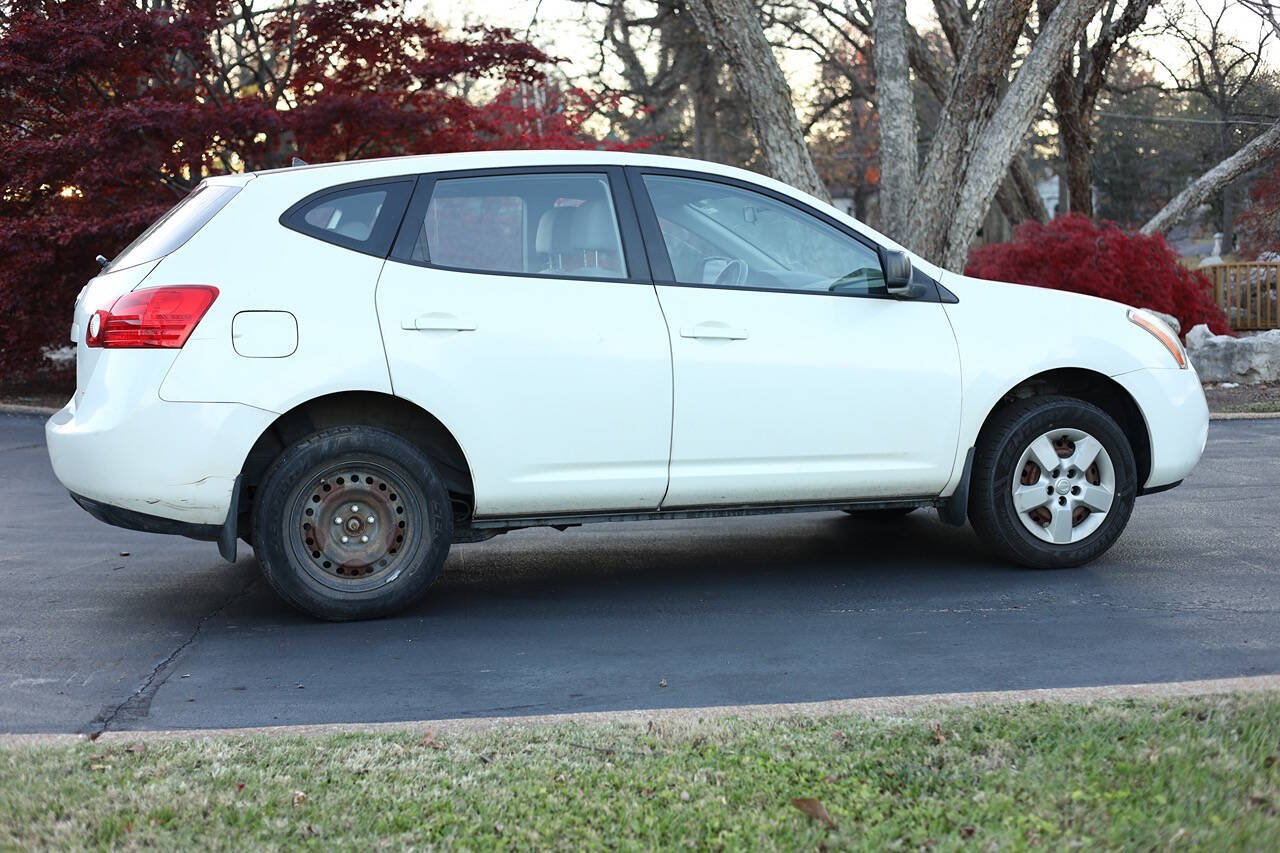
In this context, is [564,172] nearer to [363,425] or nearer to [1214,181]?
[363,425]

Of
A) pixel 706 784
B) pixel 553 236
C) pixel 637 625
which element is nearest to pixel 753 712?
pixel 706 784

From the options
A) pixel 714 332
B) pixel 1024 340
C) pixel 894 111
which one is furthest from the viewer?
pixel 894 111

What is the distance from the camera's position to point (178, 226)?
5.70 m

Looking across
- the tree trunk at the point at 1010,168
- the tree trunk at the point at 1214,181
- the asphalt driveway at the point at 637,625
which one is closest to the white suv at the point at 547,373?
the asphalt driveway at the point at 637,625

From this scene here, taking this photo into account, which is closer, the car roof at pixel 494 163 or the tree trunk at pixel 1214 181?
the car roof at pixel 494 163

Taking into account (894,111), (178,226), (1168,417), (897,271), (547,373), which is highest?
(894,111)

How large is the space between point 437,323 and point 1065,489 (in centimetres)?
295

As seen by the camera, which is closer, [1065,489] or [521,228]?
[521,228]

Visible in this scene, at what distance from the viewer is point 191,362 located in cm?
530

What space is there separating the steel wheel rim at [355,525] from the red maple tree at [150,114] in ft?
27.5

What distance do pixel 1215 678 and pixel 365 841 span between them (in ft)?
9.47

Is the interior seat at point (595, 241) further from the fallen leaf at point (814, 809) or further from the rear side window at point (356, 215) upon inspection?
the fallen leaf at point (814, 809)

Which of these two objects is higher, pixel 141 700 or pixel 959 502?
pixel 959 502

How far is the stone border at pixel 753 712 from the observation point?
161 inches
